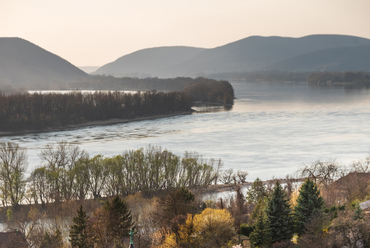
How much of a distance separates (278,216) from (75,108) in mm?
74052

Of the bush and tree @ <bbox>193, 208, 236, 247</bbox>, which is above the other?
tree @ <bbox>193, 208, 236, 247</bbox>

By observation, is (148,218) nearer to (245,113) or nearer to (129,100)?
(245,113)

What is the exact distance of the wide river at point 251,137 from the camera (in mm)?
49594

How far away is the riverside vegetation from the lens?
827 inches

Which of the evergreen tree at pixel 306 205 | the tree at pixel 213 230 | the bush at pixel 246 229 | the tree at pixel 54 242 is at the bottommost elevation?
the tree at pixel 54 242

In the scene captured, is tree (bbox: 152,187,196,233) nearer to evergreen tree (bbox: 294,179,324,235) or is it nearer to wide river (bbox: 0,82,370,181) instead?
evergreen tree (bbox: 294,179,324,235)

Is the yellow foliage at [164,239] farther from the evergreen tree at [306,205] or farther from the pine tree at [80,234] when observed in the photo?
the evergreen tree at [306,205]

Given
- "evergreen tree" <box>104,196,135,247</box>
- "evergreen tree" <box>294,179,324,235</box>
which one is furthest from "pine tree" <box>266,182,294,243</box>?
"evergreen tree" <box>104,196,135,247</box>

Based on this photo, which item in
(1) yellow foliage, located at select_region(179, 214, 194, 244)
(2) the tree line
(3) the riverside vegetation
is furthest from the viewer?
(2) the tree line

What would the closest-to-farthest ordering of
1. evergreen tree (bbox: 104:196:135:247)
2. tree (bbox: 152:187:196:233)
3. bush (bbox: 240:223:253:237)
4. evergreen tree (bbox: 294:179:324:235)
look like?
evergreen tree (bbox: 294:179:324:235)
bush (bbox: 240:223:253:237)
evergreen tree (bbox: 104:196:135:247)
tree (bbox: 152:187:196:233)

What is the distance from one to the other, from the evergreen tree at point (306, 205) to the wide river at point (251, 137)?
21.2m

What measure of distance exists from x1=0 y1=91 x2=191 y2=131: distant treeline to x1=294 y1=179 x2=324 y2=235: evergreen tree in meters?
65.8

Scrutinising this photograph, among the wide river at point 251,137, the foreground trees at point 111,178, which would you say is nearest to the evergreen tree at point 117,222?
the foreground trees at point 111,178

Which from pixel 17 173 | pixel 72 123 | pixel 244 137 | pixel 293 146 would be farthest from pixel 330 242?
pixel 72 123
